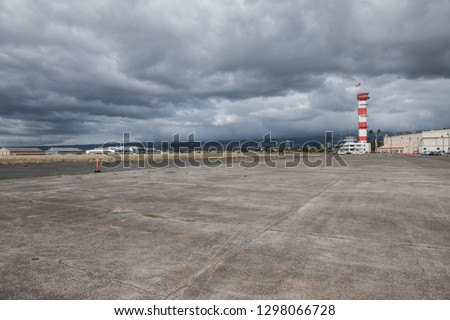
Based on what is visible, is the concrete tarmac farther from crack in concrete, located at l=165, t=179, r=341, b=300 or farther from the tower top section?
the tower top section

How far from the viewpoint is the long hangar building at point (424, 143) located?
114062 millimetres

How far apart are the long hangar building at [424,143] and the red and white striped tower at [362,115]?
1798cm

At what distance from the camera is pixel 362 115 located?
113188 millimetres

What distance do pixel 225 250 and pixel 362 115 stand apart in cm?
11954

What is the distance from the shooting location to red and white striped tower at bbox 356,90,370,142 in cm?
11175

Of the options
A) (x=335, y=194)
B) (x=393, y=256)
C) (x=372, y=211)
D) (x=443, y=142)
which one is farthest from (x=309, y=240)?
(x=443, y=142)

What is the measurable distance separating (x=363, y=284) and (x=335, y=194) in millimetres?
8054
